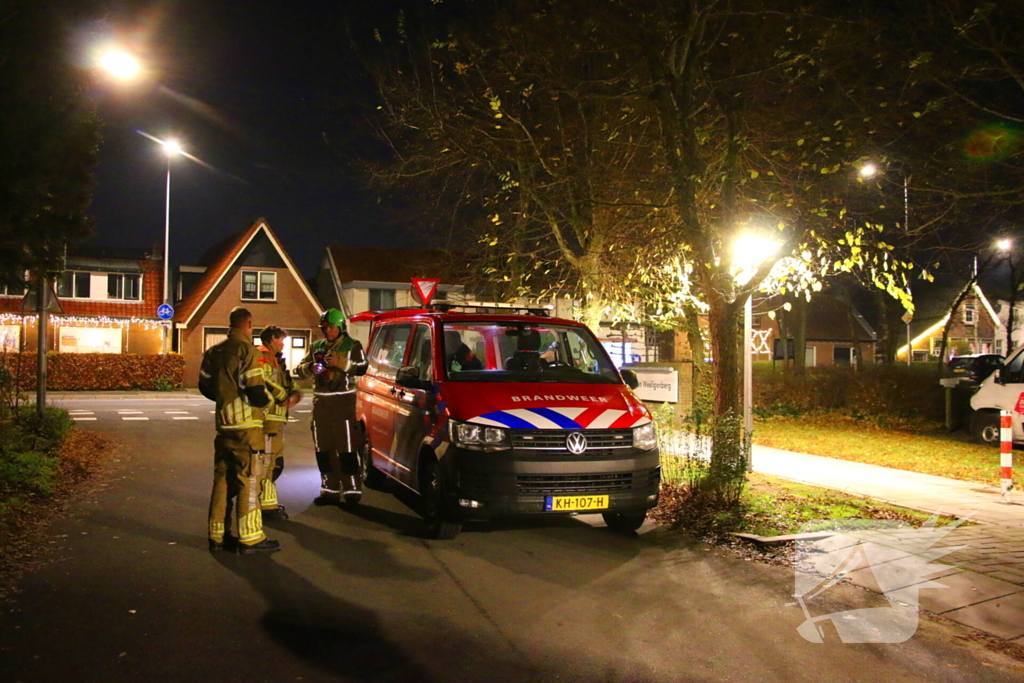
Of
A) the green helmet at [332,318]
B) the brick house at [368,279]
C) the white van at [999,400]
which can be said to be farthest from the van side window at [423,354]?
the brick house at [368,279]

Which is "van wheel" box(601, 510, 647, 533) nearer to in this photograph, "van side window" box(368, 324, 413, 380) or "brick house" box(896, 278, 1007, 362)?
"van side window" box(368, 324, 413, 380)

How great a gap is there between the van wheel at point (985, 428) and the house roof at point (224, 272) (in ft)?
100

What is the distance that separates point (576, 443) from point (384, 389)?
9.72 ft

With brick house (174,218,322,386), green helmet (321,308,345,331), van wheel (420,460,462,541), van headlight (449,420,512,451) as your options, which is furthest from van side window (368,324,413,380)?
brick house (174,218,322,386)

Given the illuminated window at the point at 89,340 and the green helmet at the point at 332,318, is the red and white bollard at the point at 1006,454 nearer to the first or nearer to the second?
the green helmet at the point at 332,318

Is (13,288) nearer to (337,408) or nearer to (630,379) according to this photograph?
(337,408)

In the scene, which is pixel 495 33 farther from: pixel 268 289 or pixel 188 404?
pixel 268 289

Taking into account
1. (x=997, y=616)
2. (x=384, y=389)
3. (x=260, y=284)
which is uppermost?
(x=260, y=284)

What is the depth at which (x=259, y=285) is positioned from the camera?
3978 centimetres

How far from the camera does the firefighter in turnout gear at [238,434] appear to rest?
6.95 meters

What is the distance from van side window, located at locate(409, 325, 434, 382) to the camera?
8.32m

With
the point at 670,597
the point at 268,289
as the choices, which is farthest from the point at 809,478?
the point at 268,289

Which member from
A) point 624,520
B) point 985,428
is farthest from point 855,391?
point 624,520

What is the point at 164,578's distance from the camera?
6.23m
